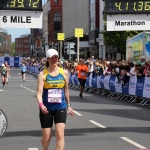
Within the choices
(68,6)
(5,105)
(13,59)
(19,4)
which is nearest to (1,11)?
(19,4)

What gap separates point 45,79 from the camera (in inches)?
315

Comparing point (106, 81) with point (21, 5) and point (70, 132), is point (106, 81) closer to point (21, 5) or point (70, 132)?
point (21, 5)

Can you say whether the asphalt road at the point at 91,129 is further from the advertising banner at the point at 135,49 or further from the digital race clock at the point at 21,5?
the advertising banner at the point at 135,49

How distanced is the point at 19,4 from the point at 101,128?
6386 mm

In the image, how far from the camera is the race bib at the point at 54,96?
789 centimetres

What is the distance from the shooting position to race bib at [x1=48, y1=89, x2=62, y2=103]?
789 cm

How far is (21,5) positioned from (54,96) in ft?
31.9

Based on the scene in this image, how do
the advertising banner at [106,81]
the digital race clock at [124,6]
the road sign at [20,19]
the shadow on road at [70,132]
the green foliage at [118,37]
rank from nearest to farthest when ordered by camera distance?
the shadow on road at [70,132] < the road sign at [20,19] < the digital race clock at [124,6] < the advertising banner at [106,81] < the green foliage at [118,37]

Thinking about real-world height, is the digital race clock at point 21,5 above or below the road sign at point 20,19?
above

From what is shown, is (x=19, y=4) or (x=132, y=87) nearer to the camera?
(x=19, y=4)

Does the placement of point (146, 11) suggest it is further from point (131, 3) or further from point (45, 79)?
point (45, 79)

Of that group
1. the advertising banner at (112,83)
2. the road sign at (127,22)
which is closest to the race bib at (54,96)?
the road sign at (127,22)

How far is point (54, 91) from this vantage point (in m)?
7.95

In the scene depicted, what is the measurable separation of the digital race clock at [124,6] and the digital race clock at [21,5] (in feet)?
9.81
